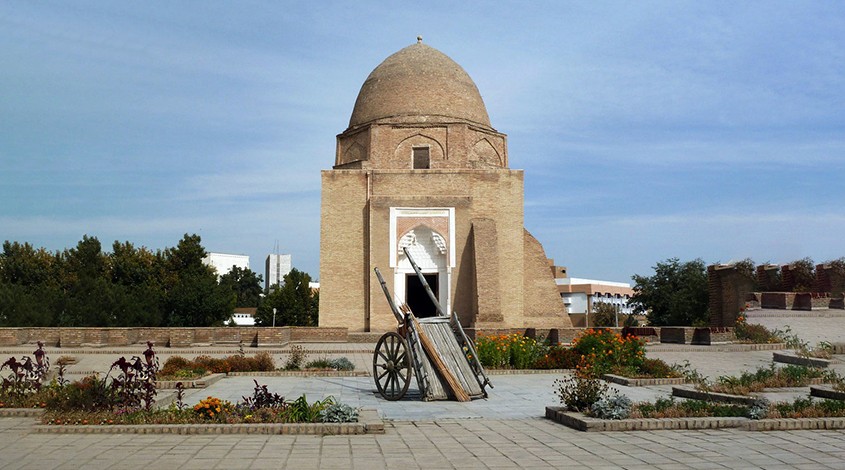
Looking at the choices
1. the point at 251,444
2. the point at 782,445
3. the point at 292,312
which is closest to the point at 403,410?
the point at 251,444

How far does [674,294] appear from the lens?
110ft

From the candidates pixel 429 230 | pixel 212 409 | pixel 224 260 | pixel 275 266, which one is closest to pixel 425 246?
pixel 429 230

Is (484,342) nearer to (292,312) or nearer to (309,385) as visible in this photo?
(309,385)

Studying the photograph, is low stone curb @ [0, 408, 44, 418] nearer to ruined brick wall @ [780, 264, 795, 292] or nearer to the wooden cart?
the wooden cart

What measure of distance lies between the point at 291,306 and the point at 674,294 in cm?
2253

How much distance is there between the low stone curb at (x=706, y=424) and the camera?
6691 millimetres

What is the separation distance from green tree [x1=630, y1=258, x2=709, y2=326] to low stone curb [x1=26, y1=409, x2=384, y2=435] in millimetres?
26442

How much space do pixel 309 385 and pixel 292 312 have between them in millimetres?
34666

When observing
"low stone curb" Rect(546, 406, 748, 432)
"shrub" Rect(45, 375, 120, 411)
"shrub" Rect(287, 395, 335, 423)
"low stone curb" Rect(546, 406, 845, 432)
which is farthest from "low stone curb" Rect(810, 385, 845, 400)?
"shrub" Rect(45, 375, 120, 411)

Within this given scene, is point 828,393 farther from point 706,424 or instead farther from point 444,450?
point 444,450

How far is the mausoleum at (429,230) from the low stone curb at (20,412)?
1634cm

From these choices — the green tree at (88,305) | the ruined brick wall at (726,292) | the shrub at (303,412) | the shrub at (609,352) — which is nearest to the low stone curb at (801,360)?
the shrub at (609,352)

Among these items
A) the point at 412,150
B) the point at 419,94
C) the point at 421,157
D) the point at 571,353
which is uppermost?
the point at 419,94

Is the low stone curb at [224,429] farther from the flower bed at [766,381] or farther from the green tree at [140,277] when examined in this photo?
the green tree at [140,277]
